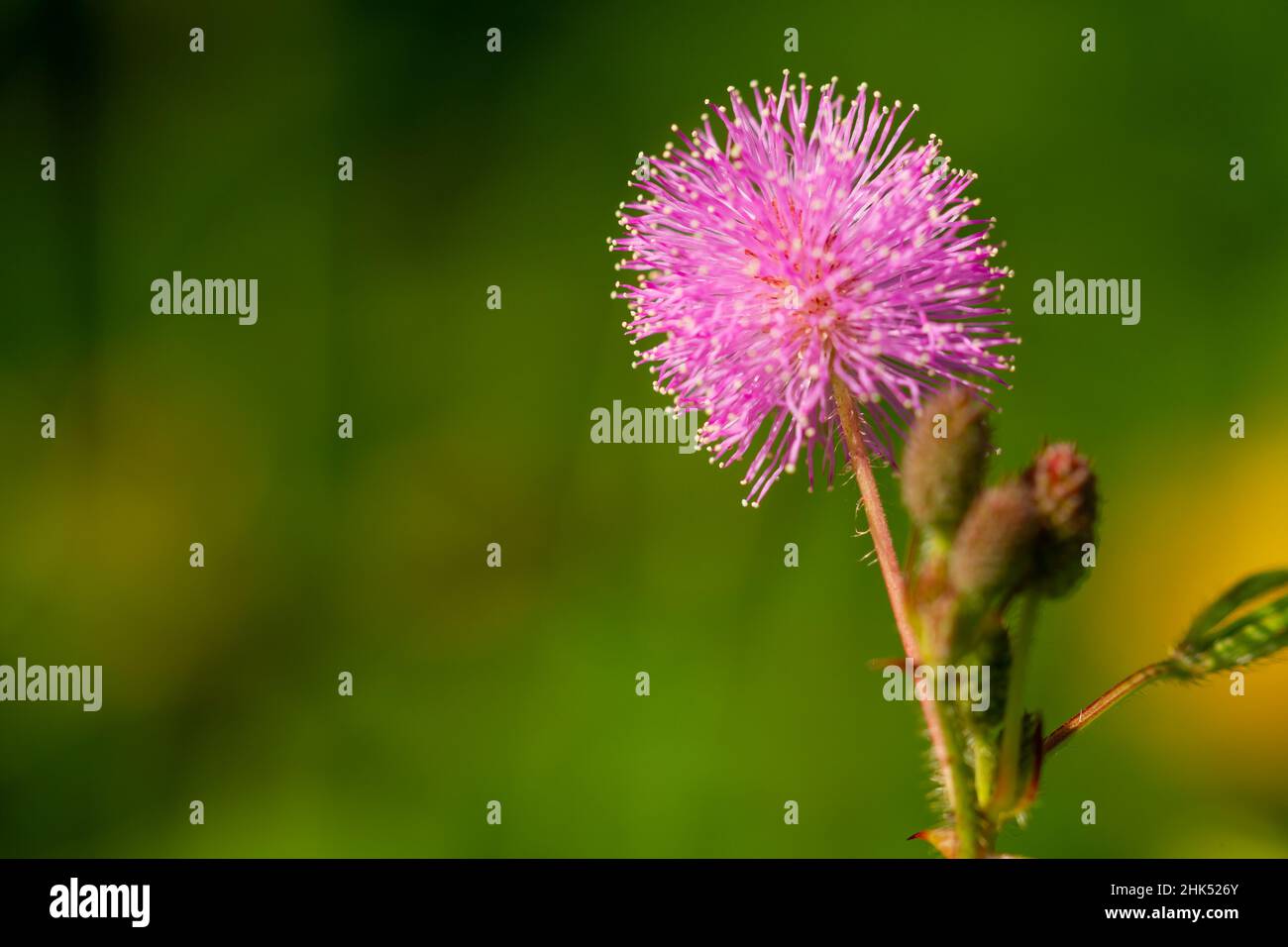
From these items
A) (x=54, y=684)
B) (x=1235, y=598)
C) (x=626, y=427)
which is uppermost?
(x=626, y=427)

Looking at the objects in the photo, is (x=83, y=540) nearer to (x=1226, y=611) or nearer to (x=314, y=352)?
(x=314, y=352)

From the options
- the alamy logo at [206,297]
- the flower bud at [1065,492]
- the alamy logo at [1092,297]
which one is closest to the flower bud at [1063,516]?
the flower bud at [1065,492]

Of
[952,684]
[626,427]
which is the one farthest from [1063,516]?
[626,427]

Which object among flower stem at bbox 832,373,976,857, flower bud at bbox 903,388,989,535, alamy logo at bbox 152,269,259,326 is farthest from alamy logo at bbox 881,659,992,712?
alamy logo at bbox 152,269,259,326

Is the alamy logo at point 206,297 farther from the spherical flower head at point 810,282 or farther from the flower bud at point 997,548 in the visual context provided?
the flower bud at point 997,548

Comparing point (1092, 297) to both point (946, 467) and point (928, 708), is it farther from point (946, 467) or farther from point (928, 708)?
point (928, 708)

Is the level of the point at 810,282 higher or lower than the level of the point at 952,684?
higher

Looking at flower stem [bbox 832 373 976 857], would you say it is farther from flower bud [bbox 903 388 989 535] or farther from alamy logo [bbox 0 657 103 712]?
alamy logo [bbox 0 657 103 712]
